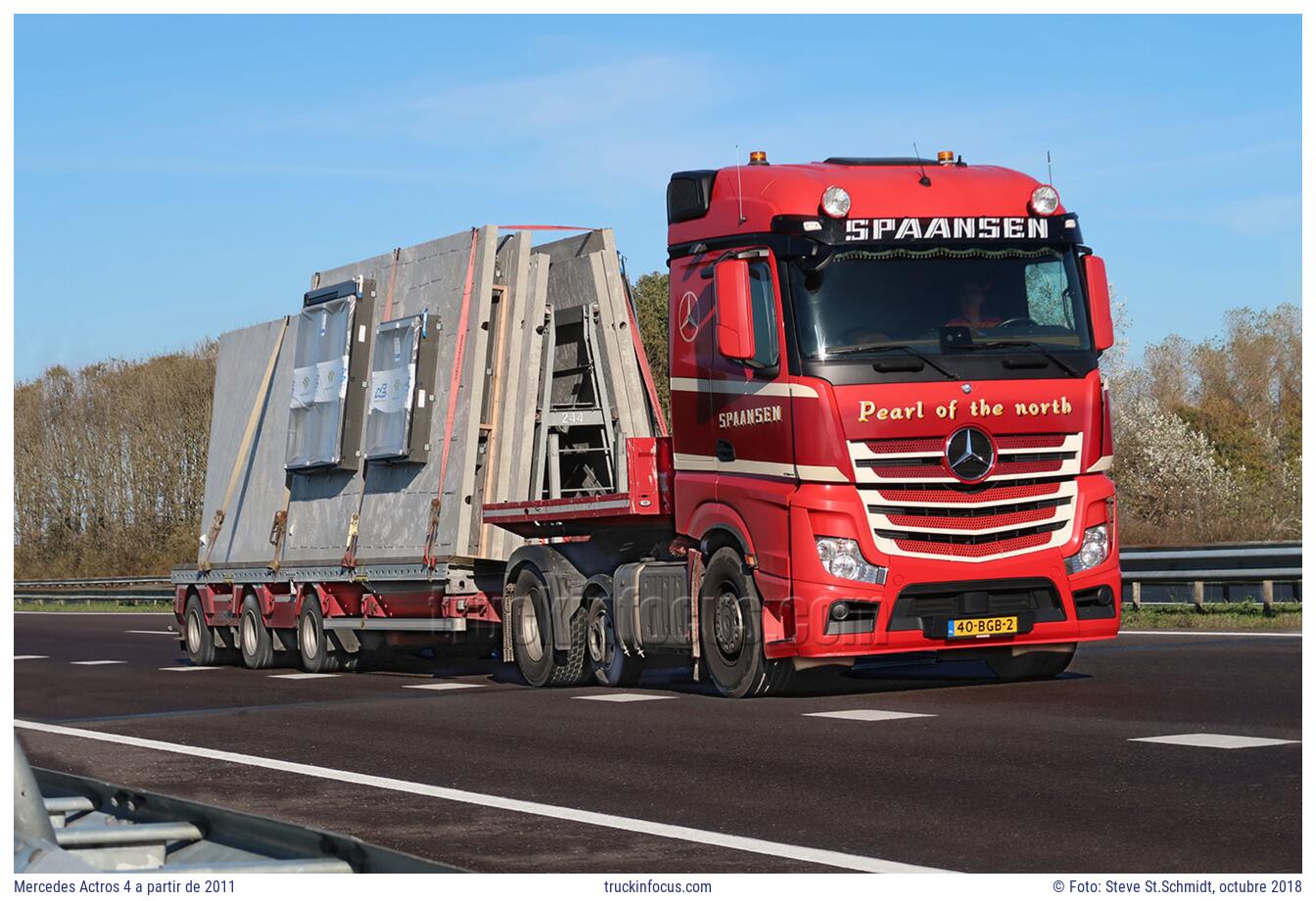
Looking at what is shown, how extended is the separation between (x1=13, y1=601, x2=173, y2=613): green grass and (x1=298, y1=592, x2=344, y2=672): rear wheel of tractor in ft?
81.8

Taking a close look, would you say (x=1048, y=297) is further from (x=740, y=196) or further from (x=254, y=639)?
(x=254, y=639)

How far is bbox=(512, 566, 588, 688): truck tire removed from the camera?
56.1 ft

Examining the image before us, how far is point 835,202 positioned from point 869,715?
11.9 feet

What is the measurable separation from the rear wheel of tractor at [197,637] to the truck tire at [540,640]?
683cm

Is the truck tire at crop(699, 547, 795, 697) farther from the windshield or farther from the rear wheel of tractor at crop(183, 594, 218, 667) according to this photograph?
the rear wheel of tractor at crop(183, 594, 218, 667)

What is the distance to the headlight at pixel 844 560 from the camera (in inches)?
556

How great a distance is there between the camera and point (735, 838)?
8109 mm

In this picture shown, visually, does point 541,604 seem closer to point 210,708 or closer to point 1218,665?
point 210,708

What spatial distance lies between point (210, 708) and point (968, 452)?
6.23 metres

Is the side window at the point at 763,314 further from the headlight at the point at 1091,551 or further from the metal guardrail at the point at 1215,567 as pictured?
the metal guardrail at the point at 1215,567

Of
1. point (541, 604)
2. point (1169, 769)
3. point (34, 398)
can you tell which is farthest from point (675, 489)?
point (34, 398)

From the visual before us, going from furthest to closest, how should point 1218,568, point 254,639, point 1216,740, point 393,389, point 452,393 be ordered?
point 1218,568
point 254,639
point 393,389
point 452,393
point 1216,740

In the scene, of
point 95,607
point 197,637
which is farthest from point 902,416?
point 95,607

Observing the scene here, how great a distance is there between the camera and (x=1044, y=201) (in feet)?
49.5
